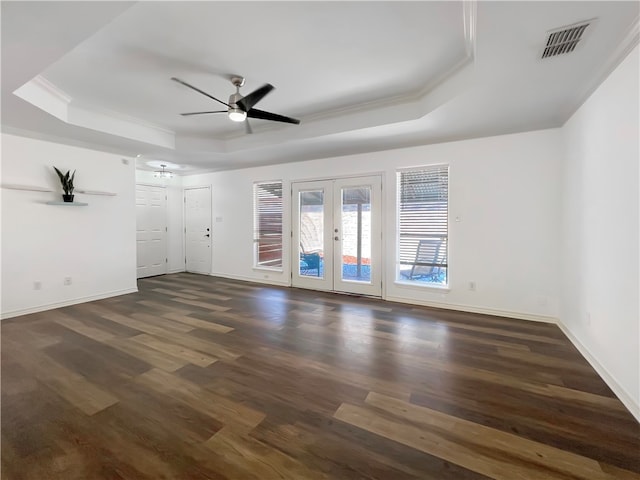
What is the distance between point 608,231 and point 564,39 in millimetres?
1539

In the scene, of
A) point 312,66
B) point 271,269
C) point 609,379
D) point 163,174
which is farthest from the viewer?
point 163,174

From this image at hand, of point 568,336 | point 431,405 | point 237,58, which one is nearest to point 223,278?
point 237,58

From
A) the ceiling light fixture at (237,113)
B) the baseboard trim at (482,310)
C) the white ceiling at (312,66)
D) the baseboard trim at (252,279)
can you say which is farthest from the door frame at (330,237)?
the ceiling light fixture at (237,113)

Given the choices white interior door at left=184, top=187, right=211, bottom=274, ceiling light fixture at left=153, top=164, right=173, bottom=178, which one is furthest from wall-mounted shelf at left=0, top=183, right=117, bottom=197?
white interior door at left=184, top=187, right=211, bottom=274

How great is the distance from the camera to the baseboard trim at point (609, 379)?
193 cm

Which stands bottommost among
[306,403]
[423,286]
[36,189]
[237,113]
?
[306,403]

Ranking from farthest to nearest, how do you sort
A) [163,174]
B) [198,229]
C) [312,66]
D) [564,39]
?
1. [198,229]
2. [163,174]
3. [312,66]
4. [564,39]

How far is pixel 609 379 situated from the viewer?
7.47ft

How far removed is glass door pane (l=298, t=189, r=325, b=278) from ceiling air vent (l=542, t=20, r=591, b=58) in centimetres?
377

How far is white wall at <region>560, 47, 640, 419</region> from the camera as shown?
78.5 inches

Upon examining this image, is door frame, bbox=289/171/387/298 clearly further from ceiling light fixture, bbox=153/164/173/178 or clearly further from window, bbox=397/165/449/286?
ceiling light fixture, bbox=153/164/173/178

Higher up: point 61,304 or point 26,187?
point 26,187

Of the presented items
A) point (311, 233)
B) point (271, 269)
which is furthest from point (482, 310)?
point (271, 269)

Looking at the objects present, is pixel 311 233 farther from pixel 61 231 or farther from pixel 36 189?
pixel 36 189
